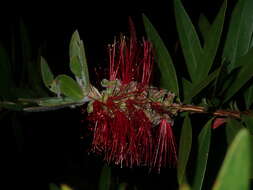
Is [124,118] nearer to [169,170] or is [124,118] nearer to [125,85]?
[125,85]

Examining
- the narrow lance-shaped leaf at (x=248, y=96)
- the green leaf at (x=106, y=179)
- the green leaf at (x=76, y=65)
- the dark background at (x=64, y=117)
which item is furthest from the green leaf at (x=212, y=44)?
the green leaf at (x=106, y=179)

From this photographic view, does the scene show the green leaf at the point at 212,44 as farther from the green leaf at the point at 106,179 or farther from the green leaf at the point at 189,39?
the green leaf at the point at 106,179

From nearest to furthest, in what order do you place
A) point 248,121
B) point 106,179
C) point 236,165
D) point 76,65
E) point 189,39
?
point 236,165 → point 76,65 → point 248,121 → point 189,39 → point 106,179

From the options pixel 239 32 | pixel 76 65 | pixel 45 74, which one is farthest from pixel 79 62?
pixel 239 32

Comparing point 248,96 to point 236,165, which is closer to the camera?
point 236,165

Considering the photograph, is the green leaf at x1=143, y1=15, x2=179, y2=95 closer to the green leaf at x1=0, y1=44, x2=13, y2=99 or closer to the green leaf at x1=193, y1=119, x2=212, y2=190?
the green leaf at x1=193, y1=119, x2=212, y2=190

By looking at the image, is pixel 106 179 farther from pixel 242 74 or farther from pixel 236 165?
pixel 236 165

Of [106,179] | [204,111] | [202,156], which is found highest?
[204,111]
